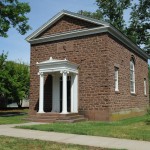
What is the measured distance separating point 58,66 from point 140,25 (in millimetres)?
28309

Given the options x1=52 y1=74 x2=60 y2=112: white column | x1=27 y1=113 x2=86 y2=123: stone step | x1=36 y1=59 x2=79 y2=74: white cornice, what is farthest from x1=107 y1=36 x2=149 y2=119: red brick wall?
x1=52 y1=74 x2=60 y2=112: white column

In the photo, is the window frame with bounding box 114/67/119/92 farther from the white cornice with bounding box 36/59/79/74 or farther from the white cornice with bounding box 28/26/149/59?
the white cornice with bounding box 36/59/79/74

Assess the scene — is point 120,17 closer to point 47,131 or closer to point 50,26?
point 50,26

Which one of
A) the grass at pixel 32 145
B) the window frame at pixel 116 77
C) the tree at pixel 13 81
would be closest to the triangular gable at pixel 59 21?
the window frame at pixel 116 77

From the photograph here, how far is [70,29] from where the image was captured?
21.5 meters

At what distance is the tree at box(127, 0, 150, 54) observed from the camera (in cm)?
4388

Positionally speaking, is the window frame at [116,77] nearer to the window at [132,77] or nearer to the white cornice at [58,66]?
the white cornice at [58,66]

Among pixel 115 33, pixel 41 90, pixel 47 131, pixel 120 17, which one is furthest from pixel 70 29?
pixel 120 17

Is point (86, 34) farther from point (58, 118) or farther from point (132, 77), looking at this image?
point (132, 77)

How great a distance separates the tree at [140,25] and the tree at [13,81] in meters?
17.5

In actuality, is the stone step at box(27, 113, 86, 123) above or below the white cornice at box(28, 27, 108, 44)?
below

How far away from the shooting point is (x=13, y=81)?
1515 inches

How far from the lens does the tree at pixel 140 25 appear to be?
144ft

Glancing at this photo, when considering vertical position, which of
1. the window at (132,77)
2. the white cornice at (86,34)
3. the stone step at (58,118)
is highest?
the white cornice at (86,34)
